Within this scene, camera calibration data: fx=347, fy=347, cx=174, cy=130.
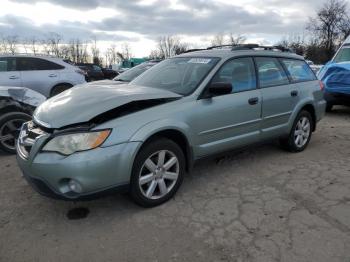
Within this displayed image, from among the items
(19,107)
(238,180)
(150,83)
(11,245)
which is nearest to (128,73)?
(19,107)

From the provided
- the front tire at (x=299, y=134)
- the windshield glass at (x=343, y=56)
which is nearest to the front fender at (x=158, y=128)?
the front tire at (x=299, y=134)

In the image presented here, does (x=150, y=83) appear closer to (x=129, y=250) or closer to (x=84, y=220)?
(x=84, y=220)

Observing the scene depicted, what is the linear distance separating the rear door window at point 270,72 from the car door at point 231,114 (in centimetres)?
17

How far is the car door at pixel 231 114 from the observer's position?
13.0ft

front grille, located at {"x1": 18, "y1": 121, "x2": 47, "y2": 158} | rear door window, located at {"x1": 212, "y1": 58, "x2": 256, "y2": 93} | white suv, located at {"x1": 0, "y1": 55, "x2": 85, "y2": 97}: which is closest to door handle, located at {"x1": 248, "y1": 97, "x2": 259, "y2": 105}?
rear door window, located at {"x1": 212, "y1": 58, "x2": 256, "y2": 93}

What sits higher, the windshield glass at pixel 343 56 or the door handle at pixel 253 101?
the windshield glass at pixel 343 56

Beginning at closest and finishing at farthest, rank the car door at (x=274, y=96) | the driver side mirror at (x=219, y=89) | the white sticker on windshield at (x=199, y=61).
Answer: the driver side mirror at (x=219, y=89), the white sticker on windshield at (x=199, y=61), the car door at (x=274, y=96)

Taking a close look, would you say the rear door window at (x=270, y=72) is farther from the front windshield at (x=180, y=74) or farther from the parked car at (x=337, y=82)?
the parked car at (x=337, y=82)

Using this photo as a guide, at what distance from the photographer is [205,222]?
10.9 ft

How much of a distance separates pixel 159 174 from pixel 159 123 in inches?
21.2

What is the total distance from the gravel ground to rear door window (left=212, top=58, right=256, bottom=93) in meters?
1.14

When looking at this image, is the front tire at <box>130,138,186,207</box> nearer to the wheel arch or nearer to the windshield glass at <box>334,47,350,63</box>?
the wheel arch

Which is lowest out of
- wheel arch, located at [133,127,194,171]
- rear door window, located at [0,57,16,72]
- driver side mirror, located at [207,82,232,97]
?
wheel arch, located at [133,127,194,171]

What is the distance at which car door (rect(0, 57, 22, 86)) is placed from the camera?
858cm
